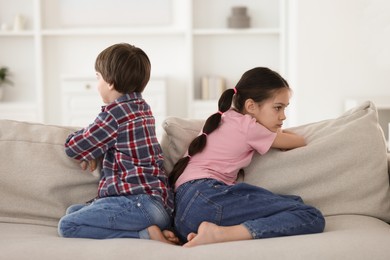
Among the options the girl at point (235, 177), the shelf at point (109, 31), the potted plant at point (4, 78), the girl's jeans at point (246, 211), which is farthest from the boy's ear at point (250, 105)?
the potted plant at point (4, 78)

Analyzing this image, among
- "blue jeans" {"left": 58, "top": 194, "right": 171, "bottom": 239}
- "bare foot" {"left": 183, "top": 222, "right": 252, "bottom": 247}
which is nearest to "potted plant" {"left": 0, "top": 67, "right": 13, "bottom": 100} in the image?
"blue jeans" {"left": 58, "top": 194, "right": 171, "bottom": 239}

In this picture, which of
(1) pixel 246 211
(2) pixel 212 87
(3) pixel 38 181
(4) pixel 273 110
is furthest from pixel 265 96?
(2) pixel 212 87

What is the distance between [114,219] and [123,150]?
0.26 metres

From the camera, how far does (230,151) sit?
2316mm

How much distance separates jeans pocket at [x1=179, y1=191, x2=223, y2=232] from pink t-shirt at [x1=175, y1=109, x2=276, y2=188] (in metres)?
0.11

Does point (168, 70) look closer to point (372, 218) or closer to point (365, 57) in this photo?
point (365, 57)

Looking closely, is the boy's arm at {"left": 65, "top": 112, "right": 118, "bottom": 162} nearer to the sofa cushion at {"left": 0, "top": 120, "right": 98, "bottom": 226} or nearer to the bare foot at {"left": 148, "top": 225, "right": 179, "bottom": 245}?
the sofa cushion at {"left": 0, "top": 120, "right": 98, "bottom": 226}

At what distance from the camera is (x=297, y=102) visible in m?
5.36

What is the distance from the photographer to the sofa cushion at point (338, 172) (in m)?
2.30

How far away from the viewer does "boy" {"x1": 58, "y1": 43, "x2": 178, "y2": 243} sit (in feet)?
6.94

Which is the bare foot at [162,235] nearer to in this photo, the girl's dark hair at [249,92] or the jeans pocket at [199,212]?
the jeans pocket at [199,212]

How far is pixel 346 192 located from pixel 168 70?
166 inches

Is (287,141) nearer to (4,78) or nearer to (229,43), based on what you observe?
(229,43)

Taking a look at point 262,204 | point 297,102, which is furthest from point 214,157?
point 297,102
